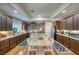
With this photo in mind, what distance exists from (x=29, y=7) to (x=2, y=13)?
1.83 ft

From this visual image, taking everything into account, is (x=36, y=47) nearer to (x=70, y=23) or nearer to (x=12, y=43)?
(x=12, y=43)

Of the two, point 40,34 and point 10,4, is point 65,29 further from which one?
point 10,4

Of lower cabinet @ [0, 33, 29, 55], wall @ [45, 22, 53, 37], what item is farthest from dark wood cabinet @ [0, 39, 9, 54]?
wall @ [45, 22, 53, 37]

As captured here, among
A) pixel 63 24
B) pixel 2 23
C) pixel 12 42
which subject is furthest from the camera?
pixel 63 24

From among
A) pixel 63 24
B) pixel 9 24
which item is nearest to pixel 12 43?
pixel 9 24

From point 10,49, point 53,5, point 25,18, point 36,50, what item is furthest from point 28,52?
point 53,5

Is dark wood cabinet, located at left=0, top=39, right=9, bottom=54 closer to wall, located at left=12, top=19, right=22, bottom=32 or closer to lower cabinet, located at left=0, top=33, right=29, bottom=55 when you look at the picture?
lower cabinet, located at left=0, top=33, right=29, bottom=55

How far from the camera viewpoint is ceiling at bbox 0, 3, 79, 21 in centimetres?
215

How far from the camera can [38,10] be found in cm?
237

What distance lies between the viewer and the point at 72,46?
240 cm

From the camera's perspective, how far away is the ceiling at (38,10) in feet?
7.06

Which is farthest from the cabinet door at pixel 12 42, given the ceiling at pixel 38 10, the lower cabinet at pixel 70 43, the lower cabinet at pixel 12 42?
the lower cabinet at pixel 70 43

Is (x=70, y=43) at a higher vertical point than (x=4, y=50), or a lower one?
higher

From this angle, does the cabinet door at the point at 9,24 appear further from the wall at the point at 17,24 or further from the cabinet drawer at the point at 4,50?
the cabinet drawer at the point at 4,50
